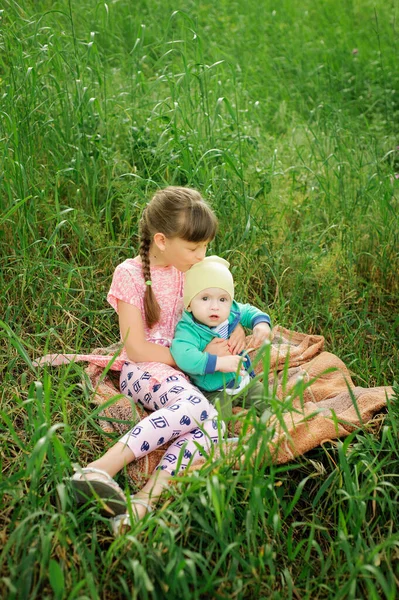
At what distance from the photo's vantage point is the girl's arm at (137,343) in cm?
307

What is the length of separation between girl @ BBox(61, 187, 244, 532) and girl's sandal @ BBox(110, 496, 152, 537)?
222 millimetres

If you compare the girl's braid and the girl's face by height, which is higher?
the girl's face

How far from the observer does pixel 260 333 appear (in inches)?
124

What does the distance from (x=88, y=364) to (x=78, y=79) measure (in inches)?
65.2

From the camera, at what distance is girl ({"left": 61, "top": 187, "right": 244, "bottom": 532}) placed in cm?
272

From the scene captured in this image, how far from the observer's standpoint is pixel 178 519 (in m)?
2.27

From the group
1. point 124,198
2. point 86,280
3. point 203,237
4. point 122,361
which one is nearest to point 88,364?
point 122,361

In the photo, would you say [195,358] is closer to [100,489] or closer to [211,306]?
[211,306]

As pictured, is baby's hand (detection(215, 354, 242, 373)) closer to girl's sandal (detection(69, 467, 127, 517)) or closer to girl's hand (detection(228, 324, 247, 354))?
girl's hand (detection(228, 324, 247, 354))

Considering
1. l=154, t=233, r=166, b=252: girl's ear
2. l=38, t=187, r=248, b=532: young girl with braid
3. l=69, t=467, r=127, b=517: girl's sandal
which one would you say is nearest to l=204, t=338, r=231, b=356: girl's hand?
l=38, t=187, r=248, b=532: young girl with braid

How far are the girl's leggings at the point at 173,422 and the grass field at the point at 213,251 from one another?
0.17 metres

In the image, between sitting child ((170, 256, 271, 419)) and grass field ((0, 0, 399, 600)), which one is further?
sitting child ((170, 256, 271, 419))

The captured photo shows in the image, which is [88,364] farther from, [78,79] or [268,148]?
[268,148]

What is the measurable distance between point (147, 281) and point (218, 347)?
1.29 feet
